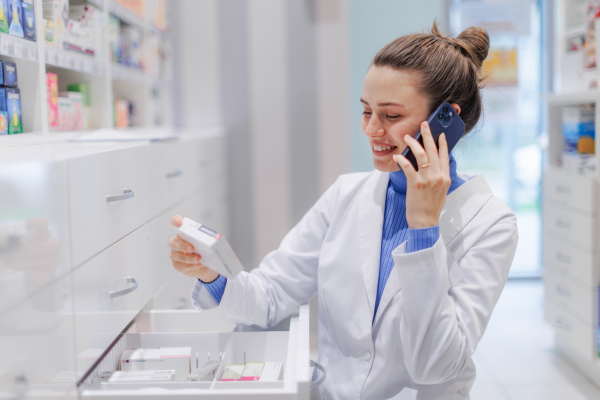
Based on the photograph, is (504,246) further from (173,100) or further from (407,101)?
(173,100)

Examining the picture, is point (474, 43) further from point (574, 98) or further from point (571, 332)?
point (571, 332)

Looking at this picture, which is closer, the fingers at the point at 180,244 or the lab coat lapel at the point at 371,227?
the fingers at the point at 180,244

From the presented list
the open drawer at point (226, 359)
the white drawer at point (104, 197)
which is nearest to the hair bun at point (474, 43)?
→ the open drawer at point (226, 359)

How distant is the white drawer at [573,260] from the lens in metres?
2.02

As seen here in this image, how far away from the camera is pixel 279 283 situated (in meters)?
1.23

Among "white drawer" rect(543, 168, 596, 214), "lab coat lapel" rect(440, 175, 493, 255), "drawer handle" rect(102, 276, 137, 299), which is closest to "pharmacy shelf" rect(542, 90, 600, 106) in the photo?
"white drawer" rect(543, 168, 596, 214)

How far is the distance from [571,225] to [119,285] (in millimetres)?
1869

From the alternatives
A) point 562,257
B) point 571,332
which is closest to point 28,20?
point 562,257

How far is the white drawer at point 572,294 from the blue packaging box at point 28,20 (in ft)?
6.99

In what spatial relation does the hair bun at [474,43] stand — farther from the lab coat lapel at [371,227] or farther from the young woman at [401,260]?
the lab coat lapel at [371,227]

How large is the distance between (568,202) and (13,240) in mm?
2138

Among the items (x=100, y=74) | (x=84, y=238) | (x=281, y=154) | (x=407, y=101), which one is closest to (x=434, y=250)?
(x=407, y=101)

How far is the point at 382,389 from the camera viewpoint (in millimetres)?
1060

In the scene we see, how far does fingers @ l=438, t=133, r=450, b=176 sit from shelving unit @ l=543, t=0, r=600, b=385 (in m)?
1.28
